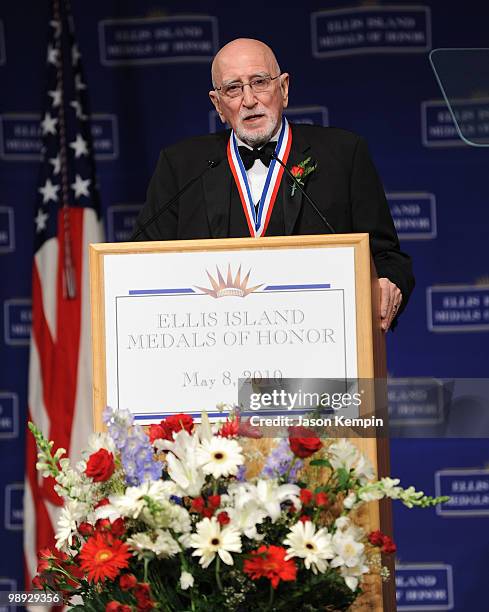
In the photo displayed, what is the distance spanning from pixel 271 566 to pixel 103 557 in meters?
0.30

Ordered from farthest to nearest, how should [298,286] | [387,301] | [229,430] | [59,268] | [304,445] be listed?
[59,268], [387,301], [298,286], [229,430], [304,445]

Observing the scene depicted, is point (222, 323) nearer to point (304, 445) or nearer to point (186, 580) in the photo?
point (304, 445)

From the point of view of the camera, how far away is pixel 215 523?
2.19 meters

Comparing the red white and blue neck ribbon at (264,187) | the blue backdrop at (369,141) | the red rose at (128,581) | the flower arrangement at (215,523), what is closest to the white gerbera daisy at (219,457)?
the flower arrangement at (215,523)

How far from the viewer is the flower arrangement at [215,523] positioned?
219 cm

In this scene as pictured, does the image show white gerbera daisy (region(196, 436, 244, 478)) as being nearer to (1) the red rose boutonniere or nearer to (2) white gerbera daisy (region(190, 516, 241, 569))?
(2) white gerbera daisy (region(190, 516, 241, 569))

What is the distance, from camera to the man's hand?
2.87 meters

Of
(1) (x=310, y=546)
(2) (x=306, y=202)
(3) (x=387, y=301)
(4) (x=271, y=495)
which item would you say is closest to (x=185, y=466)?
(4) (x=271, y=495)

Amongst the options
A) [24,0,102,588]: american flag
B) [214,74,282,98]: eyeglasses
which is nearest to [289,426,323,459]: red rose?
[214,74,282,98]: eyeglasses

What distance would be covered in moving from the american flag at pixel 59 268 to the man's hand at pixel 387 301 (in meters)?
2.60

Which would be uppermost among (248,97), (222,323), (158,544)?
(248,97)

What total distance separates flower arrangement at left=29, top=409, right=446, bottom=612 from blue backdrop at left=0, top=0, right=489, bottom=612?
10.2 ft

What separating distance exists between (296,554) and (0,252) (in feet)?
12.4

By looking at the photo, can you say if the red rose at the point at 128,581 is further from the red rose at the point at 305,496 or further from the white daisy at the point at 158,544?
the red rose at the point at 305,496
